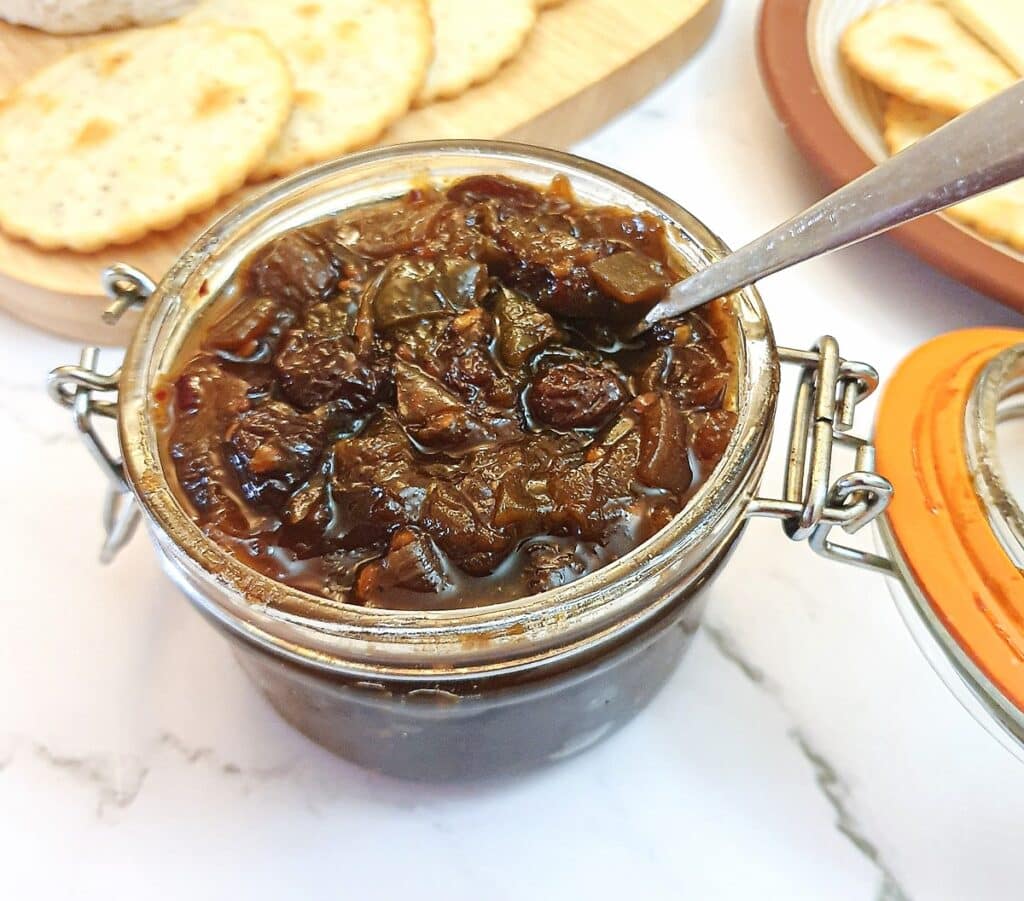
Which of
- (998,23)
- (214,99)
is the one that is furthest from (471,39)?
(998,23)

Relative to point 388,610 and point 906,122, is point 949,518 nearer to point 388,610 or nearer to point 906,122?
point 388,610

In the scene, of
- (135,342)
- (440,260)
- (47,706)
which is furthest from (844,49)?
(47,706)

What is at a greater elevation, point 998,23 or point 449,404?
point 998,23

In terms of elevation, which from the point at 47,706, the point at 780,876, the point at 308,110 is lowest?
the point at 47,706

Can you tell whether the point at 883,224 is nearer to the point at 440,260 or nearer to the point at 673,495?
the point at 673,495

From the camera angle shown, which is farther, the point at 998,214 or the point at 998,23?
the point at 998,23

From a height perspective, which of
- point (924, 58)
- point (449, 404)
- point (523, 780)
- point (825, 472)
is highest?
point (924, 58)

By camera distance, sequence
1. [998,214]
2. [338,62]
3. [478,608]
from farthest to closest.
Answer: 1. [338,62]
2. [998,214]
3. [478,608]

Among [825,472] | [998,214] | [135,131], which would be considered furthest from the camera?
[135,131]
